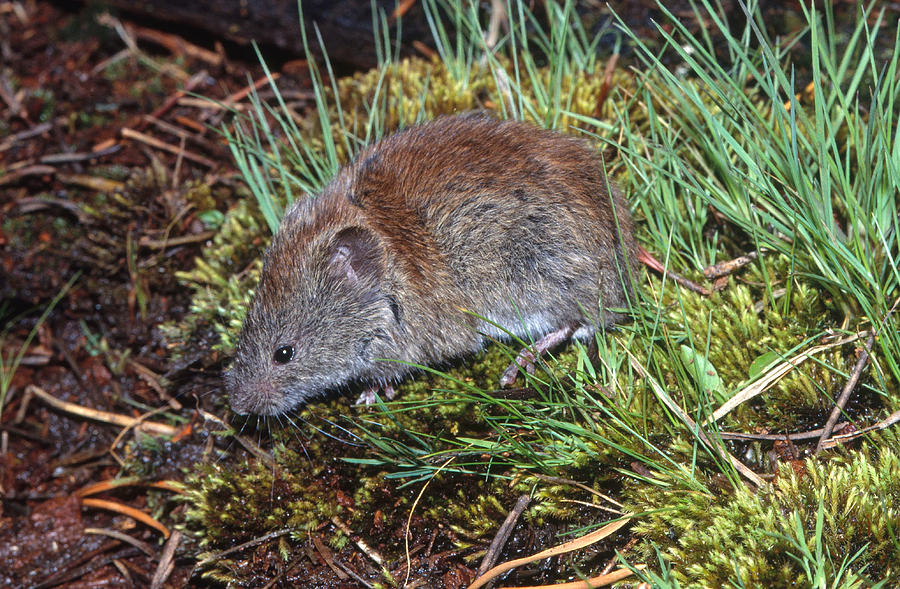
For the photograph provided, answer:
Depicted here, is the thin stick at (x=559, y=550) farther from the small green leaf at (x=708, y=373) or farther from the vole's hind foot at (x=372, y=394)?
the vole's hind foot at (x=372, y=394)

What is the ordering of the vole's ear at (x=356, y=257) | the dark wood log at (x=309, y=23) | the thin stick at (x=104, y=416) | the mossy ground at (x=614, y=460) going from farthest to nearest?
1. the dark wood log at (x=309, y=23)
2. the thin stick at (x=104, y=416)
3. the vole's ear at (x=356, y=257)
4. the mossy ground at (x=614, y=460)

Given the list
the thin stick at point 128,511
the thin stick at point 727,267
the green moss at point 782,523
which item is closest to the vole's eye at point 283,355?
the thin stick at point 128,511

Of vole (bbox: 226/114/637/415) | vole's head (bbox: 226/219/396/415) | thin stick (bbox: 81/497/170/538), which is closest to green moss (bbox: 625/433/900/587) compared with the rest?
vole (bbox: 226/114/637/415)

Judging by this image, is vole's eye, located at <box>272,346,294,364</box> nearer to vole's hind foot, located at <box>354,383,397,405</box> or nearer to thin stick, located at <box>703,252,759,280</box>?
vole's hind foot, located at <box>354,383,397,405</box>

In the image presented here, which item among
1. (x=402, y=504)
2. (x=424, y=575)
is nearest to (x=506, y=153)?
(x=402, y=504)

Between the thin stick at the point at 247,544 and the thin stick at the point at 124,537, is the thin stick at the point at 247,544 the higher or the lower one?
the higher one

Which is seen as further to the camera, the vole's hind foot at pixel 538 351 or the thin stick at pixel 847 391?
the vole's hind foot at pixel 538 351
